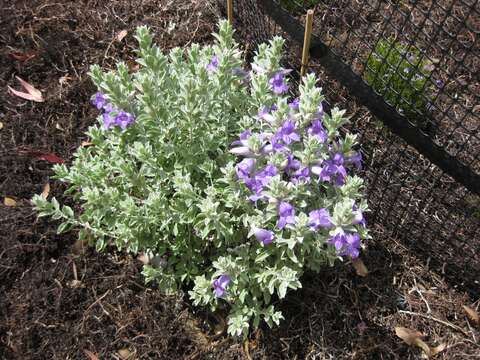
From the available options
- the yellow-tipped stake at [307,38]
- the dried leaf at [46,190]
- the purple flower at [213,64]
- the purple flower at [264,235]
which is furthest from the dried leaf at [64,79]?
the purple flower at [264,235]

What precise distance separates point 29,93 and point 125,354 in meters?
1.93

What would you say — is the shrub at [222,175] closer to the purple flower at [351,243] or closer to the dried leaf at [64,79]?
the purple flower at [351,243]

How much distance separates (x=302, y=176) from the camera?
2453 mm

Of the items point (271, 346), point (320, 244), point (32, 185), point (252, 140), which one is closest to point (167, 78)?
point (252, 140)

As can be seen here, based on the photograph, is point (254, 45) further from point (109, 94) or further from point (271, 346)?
point (271, 346)

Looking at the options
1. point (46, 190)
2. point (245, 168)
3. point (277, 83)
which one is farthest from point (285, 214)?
point (46, 190)

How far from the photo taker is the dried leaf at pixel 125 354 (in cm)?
301

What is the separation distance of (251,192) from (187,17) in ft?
7.04

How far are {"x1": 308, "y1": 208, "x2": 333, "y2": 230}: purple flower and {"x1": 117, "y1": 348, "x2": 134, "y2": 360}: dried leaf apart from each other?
1298mm

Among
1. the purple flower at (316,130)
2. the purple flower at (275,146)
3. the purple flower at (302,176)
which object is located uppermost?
the purple flower at (316,130)

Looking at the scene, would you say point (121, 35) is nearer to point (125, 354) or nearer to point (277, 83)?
point (277, 83)

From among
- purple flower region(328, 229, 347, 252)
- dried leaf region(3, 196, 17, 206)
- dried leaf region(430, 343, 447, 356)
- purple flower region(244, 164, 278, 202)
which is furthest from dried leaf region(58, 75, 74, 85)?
dried leaf region(430, 343, 447, 356)

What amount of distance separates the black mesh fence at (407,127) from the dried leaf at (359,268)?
256 mm

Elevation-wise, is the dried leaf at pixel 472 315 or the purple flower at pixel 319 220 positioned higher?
the purple flower at pixel 319 220
